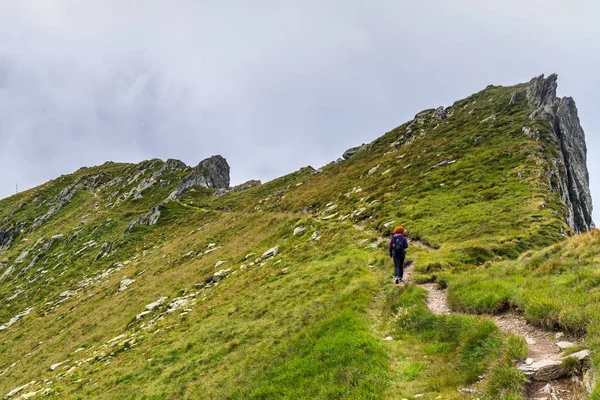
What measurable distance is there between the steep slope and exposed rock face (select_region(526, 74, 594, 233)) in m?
0.37

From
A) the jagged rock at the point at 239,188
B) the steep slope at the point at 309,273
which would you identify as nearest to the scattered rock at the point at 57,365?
the steep slope at the point at 309,273

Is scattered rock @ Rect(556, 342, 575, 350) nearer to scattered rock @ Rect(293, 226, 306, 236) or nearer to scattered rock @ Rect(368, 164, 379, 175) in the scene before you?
scattered rock @ Rect(293, 226, 306, 236)

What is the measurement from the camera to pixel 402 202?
3553cm

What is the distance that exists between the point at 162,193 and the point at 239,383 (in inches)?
3504

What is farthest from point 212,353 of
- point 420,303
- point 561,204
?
point 561,204

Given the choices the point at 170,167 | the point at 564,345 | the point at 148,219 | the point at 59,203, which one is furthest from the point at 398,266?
the point at 59,203

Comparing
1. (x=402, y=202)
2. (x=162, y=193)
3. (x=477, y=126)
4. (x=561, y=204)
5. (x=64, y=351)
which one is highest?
(x=162, y=193)

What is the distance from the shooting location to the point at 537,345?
916 centimetres

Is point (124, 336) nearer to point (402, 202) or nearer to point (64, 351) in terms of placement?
point (64, 351)

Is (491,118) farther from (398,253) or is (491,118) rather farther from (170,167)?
(170,167)

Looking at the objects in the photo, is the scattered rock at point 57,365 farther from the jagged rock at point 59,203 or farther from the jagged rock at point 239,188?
the jagged rock at point 59,203

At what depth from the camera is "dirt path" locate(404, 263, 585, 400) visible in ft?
23.4

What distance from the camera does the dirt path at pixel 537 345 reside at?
7.13 metres

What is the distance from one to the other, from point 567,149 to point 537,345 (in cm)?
4470
